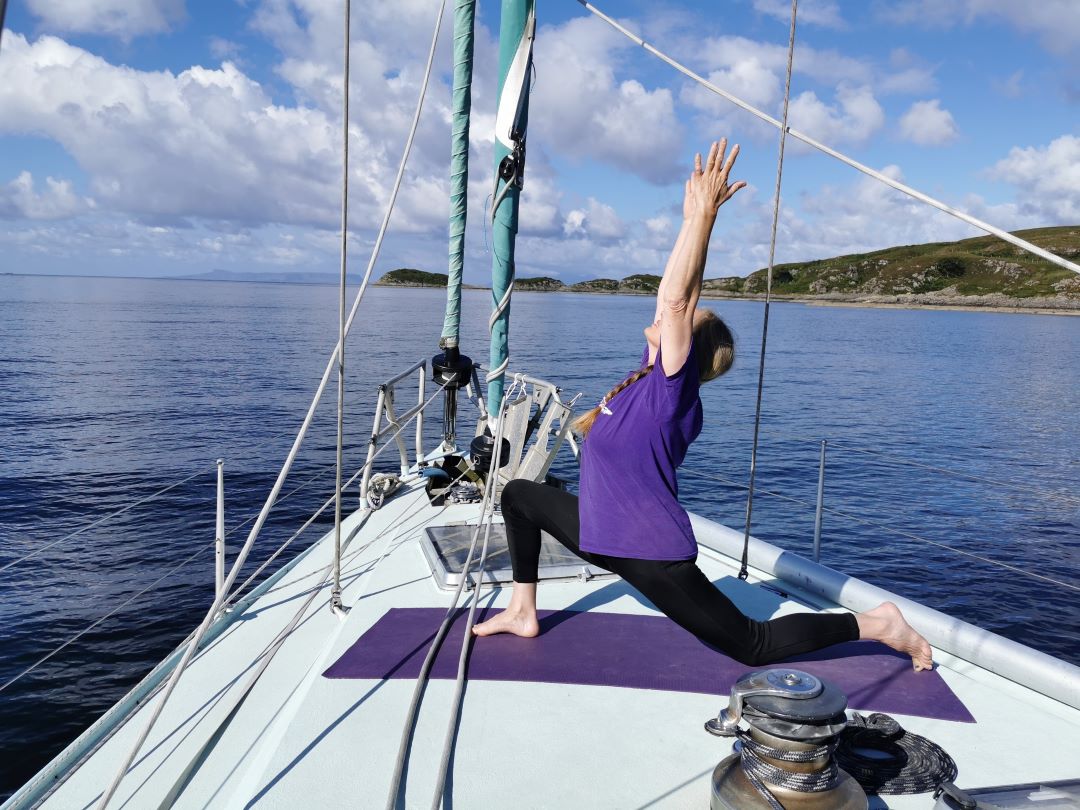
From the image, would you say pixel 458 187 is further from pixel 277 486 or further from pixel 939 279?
pixel 939 279

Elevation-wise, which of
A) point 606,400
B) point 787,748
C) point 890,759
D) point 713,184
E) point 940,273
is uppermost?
point 940,273

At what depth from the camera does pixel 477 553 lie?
5020 mm

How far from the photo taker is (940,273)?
139 meters

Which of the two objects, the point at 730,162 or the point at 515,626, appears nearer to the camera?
the point at 730,162

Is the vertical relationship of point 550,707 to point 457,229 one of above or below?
below

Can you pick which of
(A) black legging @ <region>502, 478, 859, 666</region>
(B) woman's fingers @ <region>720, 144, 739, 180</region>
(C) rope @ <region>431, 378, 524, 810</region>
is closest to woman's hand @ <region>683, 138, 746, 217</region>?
(B) woman's fingers @ <region>720, 144, 739, 180</region>

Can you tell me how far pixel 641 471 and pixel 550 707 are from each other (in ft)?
3.63

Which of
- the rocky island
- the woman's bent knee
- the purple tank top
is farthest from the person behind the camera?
the rocky island

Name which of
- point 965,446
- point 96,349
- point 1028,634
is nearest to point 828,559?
point 1028,634

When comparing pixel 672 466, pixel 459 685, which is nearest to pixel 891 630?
pixel 672 466

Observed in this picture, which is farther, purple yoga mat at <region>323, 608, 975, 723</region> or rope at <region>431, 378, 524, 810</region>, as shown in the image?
purple yoga mat at <region>323, 608, 975, 723</region>

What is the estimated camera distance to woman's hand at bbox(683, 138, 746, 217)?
2729 mm

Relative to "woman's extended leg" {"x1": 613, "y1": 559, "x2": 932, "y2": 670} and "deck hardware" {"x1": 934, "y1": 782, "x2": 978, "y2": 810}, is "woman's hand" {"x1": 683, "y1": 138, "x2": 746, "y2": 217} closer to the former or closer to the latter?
"woman's extended leg" {"x1": 613, "y1": 559, "x2": 932, "y2": 670}

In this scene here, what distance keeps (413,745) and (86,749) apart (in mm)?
1271
